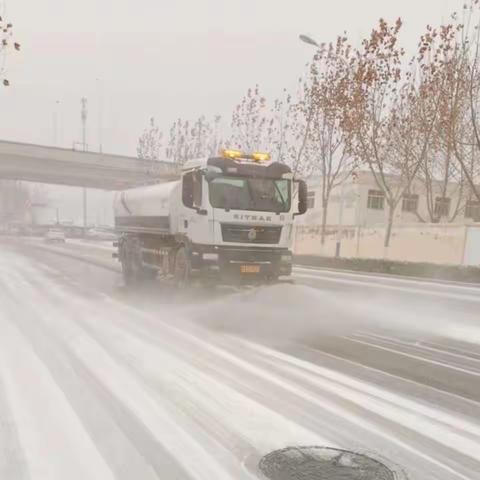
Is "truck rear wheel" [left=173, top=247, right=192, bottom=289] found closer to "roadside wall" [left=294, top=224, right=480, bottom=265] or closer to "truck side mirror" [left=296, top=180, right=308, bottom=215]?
"truck side mirror" [left=296, top=180, right=308, bottom=215]

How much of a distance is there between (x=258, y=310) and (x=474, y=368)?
184 inches

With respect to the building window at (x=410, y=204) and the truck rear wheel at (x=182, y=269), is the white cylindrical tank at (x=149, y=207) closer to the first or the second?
the truck rear wheel at (x=182, y=269)

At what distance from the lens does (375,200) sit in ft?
152

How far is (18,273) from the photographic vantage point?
1711cm

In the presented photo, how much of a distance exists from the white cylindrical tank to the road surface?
2.68 metres

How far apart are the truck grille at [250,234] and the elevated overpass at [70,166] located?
3417 centimetres

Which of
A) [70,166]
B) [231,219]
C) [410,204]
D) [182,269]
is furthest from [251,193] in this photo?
[70,166]

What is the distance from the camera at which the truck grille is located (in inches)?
438

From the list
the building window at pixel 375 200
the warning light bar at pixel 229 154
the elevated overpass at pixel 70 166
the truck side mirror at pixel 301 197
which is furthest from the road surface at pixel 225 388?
the elevated overpass at pixel 70 166

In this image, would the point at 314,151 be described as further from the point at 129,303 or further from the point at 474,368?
the point at 474,368

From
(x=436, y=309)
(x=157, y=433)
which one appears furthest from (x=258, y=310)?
(x=157, y=433)

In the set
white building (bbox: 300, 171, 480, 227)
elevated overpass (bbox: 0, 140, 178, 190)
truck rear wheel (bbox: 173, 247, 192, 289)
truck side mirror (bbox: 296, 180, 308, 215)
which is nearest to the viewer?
truck rear wheel (bbox: 173, 247, 192, 289)

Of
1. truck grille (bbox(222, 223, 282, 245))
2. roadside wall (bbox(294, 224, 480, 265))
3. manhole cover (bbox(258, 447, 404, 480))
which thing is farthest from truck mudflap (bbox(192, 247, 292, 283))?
roadside wall (bbox(294, 224, 480, 265))

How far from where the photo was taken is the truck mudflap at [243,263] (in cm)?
1100
